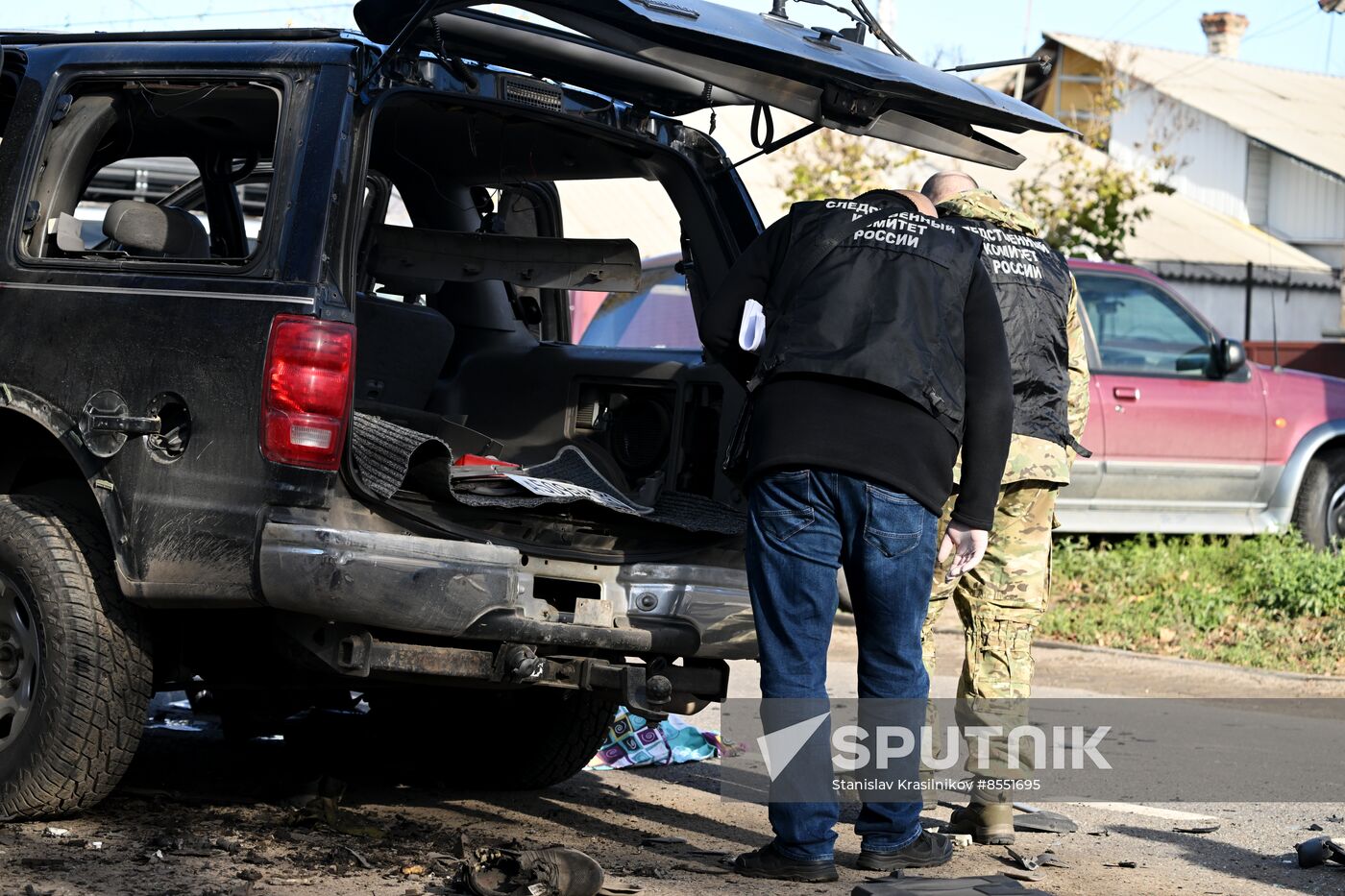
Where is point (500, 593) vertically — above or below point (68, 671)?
above

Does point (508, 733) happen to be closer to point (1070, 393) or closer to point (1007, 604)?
point (1007, 604)

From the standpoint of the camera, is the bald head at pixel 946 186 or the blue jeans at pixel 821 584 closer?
the blue jeans at pixel 821 584

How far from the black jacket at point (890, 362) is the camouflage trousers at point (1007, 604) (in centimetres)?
72

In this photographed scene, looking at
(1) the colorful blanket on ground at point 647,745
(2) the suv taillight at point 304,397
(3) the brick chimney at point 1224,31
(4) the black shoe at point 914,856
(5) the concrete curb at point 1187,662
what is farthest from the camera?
(3) the brick chimney at point 1224,31

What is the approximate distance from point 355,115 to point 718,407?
1487mm

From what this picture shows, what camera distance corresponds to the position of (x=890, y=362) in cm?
414

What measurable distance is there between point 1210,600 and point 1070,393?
4.78 m

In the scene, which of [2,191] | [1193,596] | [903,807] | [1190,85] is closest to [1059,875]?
[903,807]

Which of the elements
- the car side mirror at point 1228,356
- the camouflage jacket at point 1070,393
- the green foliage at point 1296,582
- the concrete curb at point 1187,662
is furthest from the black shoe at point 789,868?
the car side mirror at point 1228,356

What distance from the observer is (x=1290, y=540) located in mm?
10516

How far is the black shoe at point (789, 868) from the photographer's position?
14.1 feet

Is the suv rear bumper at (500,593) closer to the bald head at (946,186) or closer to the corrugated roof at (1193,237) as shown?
the bald head at (946,186)

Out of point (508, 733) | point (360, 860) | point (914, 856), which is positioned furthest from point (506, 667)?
point (508, 733)

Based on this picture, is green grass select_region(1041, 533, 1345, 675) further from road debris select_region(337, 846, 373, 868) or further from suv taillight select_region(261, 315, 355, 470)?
suv taillight select_region(261, 315, 355, 470)
